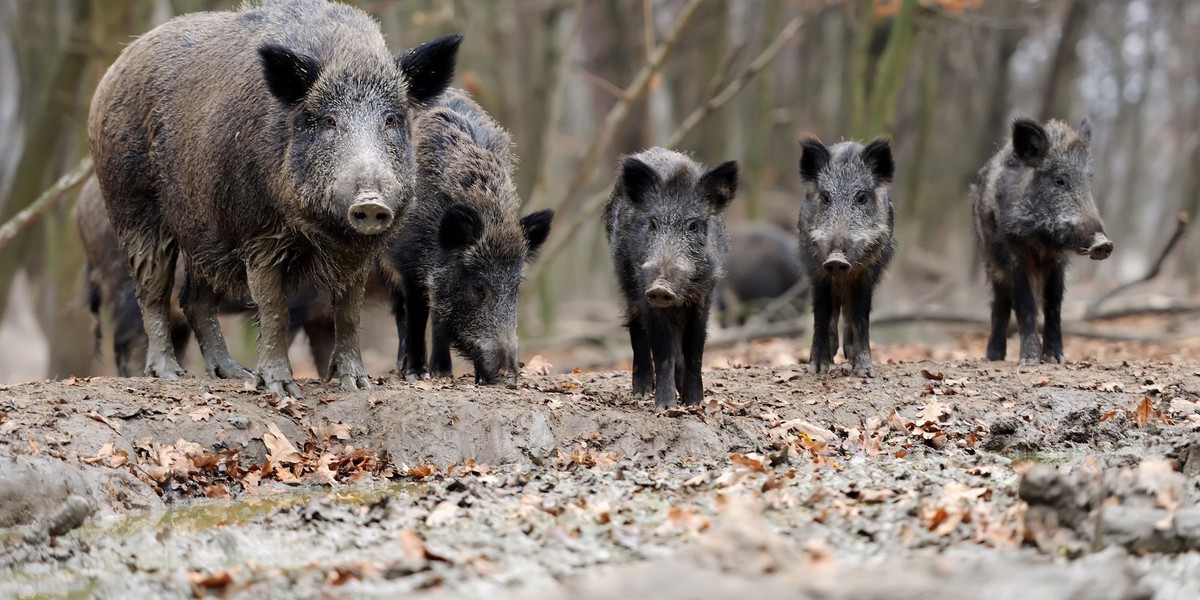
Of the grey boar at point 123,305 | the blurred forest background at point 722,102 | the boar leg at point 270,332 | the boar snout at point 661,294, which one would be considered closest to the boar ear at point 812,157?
the blurred forest background at point 722,102

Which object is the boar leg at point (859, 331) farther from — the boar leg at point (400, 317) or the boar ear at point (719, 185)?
the boar leg at point (400, 317)

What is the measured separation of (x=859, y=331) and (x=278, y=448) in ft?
14.3

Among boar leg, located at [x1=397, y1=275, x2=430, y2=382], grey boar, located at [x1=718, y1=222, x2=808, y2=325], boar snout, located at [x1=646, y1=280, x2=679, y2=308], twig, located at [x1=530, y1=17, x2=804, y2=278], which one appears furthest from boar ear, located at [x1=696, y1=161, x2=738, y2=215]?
grey boar, located at [x1=718, y1=222, x2=808, y2=325]

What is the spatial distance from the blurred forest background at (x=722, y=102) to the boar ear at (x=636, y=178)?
281 cm

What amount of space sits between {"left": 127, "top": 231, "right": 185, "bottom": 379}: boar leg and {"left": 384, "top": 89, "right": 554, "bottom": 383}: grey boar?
1.65m

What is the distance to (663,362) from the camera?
26.0ft

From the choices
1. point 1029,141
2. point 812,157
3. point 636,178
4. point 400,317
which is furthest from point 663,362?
point 1029,141

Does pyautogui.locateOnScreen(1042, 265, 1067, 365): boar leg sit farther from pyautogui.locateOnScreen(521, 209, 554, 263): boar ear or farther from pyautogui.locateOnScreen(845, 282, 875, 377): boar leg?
pyautogui.locateOnScreen(521, 209, 554, 263): boar ear

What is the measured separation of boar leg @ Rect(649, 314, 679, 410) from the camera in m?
7.92

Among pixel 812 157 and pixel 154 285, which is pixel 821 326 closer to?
pixel 812 157

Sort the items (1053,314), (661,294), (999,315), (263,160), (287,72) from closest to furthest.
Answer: (661,294), (287,72), (263,160), (1053,314), (999,315)

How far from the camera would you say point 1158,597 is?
4309 mm

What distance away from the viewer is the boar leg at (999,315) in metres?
10.9

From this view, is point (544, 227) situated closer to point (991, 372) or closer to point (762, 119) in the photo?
point (991, 372)
